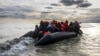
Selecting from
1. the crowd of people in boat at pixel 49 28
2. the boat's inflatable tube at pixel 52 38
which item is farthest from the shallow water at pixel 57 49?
the crowd of people in boat at pixel 49 28

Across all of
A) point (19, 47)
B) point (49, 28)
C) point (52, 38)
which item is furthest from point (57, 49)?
point (49, 28)

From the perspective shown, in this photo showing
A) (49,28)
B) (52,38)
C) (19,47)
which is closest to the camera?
(19,47)

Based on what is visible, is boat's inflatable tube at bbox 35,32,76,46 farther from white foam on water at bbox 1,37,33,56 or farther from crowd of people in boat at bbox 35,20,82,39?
white foam on water at bbox 1,37,33,56

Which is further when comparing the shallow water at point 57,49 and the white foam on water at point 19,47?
the shallow water at point 57,49

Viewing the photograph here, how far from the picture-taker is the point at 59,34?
27.9 meters

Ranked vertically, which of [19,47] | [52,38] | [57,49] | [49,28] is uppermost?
[49,28]

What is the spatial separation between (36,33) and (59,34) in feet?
6.80

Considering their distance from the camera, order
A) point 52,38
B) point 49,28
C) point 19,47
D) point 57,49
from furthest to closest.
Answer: point 49,28
point 52,38
point 57,49
point 19,47

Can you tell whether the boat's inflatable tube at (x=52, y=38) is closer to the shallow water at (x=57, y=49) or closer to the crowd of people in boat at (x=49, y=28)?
the shallow water at (x=57, y=49)

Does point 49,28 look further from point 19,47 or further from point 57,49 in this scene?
point 19,47

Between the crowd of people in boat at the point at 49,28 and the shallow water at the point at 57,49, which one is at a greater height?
the crowd of people in boat at the point at 49,28

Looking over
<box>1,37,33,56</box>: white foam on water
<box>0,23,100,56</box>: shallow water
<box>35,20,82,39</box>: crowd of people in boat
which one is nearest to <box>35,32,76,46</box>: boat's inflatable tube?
<box>0,23,100,56</box>: shallow water

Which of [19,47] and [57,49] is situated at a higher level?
[19,47]

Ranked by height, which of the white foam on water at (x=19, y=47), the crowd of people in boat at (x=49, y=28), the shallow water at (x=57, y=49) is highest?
the crowd of people in boat at (x=49, y=28)
